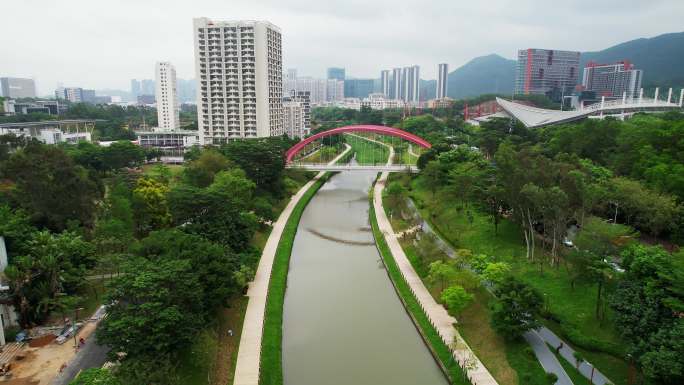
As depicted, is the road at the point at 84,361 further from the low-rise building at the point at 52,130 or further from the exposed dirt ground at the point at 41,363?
the low-rise building at the point at 52,130

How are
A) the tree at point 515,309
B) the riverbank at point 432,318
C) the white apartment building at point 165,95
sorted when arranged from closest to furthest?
the riverbank at point 432,318 < the tree at point 515,309 < the white apartment building at point 165,95

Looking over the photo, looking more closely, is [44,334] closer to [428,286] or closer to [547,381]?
[428,286]

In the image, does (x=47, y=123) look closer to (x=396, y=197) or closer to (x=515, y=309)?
(x=396, y=197)

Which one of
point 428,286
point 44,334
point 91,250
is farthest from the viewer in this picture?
point 428,286

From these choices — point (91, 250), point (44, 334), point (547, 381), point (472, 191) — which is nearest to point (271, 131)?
point (472, 191)

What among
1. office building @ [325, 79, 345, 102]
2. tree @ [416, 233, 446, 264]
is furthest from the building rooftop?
office building @ [325, 79, 345, 102]

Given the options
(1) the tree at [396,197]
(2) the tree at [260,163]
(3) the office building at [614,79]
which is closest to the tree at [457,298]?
(1) the tree at [396,197]

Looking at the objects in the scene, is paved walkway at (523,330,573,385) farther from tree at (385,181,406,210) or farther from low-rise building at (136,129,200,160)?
low-rise building at (136,129,200,160)
